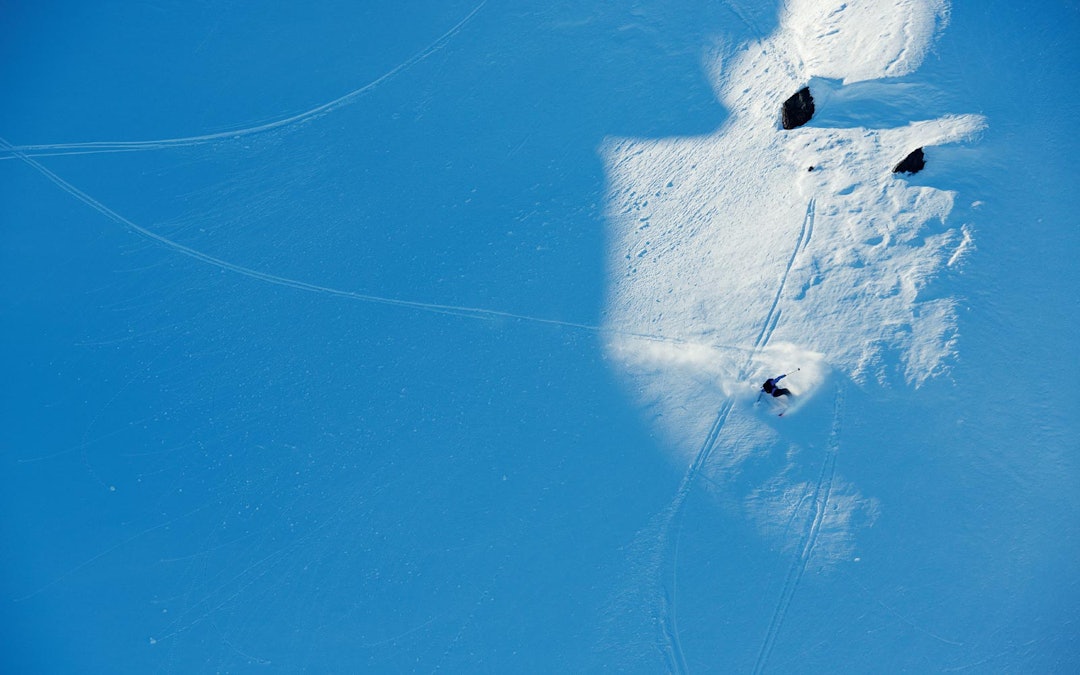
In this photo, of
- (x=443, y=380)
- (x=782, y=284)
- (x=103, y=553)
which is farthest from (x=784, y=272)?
(x=103, y=553)

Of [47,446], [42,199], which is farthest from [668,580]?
[42,199]

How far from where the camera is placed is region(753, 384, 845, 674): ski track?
257 inches

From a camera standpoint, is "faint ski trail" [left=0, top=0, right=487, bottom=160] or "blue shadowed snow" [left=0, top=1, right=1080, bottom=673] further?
"faint ski trail" [left=0, top=0, right=487, bottom=160]

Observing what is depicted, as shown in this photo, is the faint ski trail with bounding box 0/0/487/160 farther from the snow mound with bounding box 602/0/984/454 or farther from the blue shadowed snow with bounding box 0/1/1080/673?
the snow mound with bounding box 602/0/984/454

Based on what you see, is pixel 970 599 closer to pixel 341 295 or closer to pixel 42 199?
pixel 341 295

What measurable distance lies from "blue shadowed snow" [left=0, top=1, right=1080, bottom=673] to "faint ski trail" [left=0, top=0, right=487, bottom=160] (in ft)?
0.15

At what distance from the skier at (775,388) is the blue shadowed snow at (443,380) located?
406 mm

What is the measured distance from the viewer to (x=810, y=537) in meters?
6.60

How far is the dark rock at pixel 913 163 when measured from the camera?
7023mm

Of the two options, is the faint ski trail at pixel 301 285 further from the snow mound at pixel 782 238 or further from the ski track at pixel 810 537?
the ski track at pixel 810 537

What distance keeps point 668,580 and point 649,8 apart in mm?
A: 7626

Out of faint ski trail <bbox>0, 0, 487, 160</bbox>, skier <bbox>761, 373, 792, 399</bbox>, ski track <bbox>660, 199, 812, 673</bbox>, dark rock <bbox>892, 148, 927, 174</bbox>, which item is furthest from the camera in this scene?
faint ski trail <bbox>0, 0, 487, 160</bbox>

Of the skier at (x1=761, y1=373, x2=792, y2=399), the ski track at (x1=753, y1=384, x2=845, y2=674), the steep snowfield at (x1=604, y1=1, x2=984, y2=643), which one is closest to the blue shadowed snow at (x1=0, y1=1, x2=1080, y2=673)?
the ski track at (x1=753, y1=384, x2=845, y2=674)

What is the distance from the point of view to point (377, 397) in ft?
24.7
